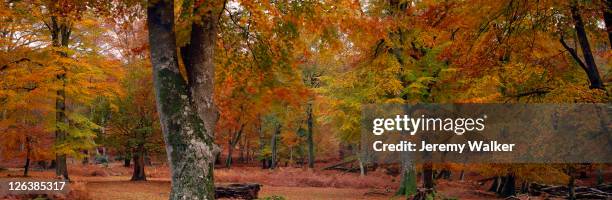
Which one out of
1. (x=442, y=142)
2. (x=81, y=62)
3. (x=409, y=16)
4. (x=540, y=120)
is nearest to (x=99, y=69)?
(x=81, y=62)

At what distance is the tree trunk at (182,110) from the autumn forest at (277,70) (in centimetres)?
2

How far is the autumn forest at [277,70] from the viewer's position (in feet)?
25.5

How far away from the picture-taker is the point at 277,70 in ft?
34.2

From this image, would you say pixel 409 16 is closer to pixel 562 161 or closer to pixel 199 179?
pixel 562 161

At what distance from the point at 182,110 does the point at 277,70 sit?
3.30 meters

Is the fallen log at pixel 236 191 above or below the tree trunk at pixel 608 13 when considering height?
below

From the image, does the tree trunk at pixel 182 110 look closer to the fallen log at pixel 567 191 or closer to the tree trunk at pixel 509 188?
the fallen log at pixel 567 191

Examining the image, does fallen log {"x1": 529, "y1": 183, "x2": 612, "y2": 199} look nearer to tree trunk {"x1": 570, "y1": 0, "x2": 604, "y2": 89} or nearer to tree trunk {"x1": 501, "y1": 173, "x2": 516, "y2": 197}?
tree trunk {"x1": 501, "y1": 173, "x2": 516, "y2": 197}

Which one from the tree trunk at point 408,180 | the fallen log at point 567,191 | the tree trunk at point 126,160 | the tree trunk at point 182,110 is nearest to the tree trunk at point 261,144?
the tree trunk at point 126,160

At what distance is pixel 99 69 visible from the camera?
2056 centimetres

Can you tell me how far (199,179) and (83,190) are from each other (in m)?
10.3

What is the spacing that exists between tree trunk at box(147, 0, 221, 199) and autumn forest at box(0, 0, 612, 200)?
0.02 metres

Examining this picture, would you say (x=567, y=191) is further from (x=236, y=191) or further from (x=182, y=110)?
(x=182, y=110)

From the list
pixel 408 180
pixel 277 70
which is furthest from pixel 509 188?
pixel 277 70
